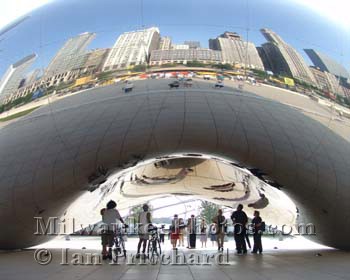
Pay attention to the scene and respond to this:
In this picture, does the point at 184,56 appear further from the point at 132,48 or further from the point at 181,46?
the point at 132,48

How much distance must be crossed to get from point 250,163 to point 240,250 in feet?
8.22

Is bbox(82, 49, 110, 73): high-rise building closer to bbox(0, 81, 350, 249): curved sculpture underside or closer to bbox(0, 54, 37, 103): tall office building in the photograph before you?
bbox(0, 81, 350, 249): curved sculpture underside

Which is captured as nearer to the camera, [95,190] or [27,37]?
[27,37]

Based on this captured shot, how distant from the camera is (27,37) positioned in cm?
762

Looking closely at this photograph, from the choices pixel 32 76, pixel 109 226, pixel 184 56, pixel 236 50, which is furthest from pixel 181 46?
pixel 109 226

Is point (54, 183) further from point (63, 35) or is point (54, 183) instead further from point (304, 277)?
point (304, 277)

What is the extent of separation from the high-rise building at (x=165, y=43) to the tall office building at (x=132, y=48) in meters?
0.05

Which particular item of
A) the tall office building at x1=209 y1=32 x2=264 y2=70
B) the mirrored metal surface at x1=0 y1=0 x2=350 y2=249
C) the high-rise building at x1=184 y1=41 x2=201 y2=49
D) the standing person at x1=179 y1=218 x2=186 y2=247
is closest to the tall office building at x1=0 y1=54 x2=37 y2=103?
the mirrored metal surface at x1=0 y1=0 x2=350 y2=249

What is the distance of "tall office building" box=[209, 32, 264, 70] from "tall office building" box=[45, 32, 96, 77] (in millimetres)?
1861

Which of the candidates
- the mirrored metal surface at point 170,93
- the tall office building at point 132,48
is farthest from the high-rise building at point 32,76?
the tall office building at point 132,48

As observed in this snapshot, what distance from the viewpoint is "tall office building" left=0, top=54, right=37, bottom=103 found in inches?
288

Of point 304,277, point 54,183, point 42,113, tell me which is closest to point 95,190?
point 54,183

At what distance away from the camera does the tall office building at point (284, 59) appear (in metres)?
7.11

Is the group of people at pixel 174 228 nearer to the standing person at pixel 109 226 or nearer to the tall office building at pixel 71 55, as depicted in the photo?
the standing person at pixel 109 226
